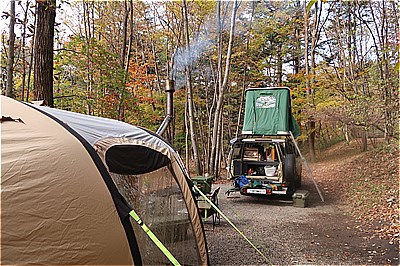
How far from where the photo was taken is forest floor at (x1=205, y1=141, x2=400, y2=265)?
191 inches

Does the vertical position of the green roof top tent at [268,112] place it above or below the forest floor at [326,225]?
above

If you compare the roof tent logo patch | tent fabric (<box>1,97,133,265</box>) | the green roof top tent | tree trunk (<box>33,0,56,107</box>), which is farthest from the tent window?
the roof tent logo patch

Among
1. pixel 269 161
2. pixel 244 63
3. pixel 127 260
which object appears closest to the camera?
pixel 127 260

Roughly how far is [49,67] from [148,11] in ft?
44.3

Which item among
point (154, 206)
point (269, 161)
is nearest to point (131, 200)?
point (154, 206)

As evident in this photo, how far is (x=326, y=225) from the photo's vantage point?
670cm

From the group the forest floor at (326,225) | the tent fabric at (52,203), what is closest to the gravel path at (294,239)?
the forest floor at (326,225)

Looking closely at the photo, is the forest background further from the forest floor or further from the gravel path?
the gravel path

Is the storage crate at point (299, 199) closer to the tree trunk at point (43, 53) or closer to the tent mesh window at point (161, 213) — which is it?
the tent mesh window at point (161, 213)

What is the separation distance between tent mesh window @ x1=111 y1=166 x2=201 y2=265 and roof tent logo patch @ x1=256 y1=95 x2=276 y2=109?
6.22 meters

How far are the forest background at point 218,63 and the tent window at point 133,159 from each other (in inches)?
200

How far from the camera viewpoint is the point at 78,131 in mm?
2838

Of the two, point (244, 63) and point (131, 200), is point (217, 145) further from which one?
point (131, 200)

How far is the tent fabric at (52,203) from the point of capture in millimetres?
2084
